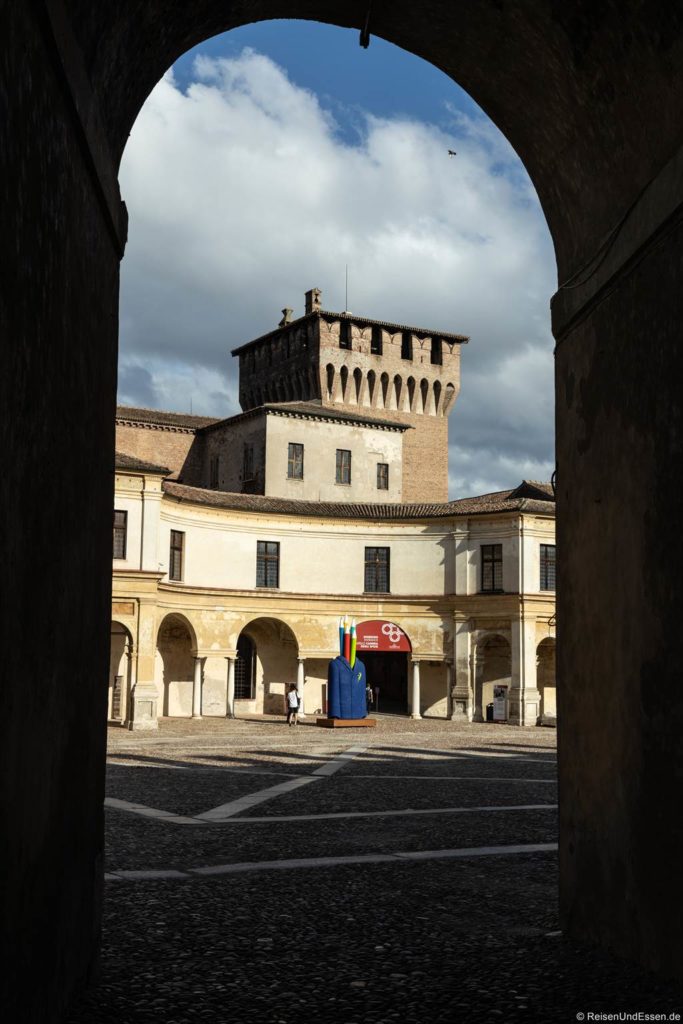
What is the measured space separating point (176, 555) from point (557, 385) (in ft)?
103

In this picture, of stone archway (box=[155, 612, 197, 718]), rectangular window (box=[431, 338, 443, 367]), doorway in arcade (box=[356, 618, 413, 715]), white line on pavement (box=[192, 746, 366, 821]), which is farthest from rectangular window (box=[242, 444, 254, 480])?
white line on pavement (box=[192, 746, 366, 821])

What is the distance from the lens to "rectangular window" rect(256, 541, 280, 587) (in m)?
40.4

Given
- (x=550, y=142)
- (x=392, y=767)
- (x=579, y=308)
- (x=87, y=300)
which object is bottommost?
(x=392, y=767)

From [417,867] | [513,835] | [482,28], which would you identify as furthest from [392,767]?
[482,28]

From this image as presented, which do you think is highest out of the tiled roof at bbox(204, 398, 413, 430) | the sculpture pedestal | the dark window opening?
the tiled roof at bbox(204, 398, 413, 430)

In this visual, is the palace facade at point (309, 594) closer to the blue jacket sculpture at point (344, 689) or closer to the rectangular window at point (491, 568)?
the rectangular window at point (491, 568)

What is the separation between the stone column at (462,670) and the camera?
40.4 meters

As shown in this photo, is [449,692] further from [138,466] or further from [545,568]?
[138,466]

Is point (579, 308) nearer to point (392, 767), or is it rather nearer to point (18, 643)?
point (18, 643)

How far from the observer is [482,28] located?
268 inches

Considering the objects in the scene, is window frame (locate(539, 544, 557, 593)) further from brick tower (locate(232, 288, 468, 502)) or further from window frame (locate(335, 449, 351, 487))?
brick tower (locate(232, 288, 468, 502))

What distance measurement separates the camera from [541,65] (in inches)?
265

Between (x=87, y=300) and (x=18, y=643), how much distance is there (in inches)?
81.7

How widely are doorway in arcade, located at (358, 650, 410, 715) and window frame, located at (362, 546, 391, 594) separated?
5667 mm
